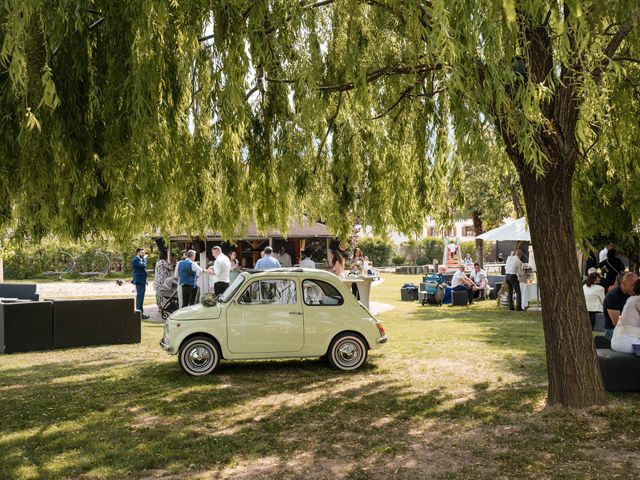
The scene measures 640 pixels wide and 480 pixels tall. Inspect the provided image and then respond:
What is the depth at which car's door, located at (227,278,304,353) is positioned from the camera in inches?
413

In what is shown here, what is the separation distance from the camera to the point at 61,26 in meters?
6.82

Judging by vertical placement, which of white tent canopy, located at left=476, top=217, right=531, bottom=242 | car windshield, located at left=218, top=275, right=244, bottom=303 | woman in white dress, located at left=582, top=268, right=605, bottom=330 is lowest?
woman in white dress, located at left=582, top=268, right=605, bottom=330

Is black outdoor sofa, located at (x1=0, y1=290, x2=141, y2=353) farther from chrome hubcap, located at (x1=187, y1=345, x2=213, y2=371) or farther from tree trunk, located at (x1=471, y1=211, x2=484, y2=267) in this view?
tree trunk, located at (x1=471, y1=211, x2=484, y2=267)

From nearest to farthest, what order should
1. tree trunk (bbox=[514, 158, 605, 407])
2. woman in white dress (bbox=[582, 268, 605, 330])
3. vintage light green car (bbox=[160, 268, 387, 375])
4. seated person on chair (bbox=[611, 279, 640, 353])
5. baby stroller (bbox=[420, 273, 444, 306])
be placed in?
tree trunk (bbox=[514, 158, 605, 407]) < seated person on chair (bbox=[611, 279, 640, 353]) < vintage light green car (bbox=[160, 268, 387, 375]) < woman in white dress (bbox=[582, 268, 605, 330]) < baby stroller (bbox=[420, 273, 444, 306])

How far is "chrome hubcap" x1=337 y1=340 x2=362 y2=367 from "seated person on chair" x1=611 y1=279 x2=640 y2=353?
379cm

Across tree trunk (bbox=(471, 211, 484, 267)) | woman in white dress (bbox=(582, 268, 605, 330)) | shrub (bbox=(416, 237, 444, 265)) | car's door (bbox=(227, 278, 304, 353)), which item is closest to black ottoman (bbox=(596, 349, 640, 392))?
car's door (bbox=(227, 278, 304, 353))

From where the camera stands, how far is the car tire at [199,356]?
1051 centimetres

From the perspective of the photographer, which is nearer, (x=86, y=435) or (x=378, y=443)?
(x=378, y=443)

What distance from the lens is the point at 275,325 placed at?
10.5 meters

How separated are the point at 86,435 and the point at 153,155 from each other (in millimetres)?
3127

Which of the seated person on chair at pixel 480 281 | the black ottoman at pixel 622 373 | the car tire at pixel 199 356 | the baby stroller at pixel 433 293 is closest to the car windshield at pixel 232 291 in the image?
the car tire at pixel 199 356

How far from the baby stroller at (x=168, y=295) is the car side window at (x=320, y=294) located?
816cm

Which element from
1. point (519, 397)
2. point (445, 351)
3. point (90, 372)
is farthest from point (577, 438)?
point (90, 372)

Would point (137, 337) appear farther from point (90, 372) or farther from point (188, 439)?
point (188, 439)
